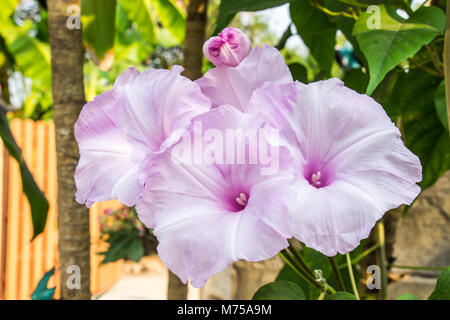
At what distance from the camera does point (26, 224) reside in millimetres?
3699

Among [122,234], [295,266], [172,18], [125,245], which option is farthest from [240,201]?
[122,234]

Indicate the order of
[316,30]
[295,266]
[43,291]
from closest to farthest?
[295,266] → [316,30] → [43,291]

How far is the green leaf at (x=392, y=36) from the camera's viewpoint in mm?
358

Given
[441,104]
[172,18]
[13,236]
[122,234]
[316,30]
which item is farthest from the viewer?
[13,236]

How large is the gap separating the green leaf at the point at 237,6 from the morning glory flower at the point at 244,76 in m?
0.25

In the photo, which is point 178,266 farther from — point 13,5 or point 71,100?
point 13,5

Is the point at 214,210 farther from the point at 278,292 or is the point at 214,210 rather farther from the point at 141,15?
the point at 141,15

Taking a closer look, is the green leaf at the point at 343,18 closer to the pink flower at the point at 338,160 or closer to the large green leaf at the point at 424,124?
the large green leaf at the point at 424,124

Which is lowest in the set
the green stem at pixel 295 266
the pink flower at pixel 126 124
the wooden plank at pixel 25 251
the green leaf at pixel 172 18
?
the wooden plank at pixel 25 251

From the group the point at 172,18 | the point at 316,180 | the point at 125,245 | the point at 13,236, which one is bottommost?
the point at 13,236

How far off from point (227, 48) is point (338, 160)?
0.10 meters

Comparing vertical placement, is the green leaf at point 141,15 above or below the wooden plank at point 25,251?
above

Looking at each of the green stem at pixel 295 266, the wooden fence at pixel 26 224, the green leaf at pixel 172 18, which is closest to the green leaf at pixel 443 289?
the green stem at pixel 295 266

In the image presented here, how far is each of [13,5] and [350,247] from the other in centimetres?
145
